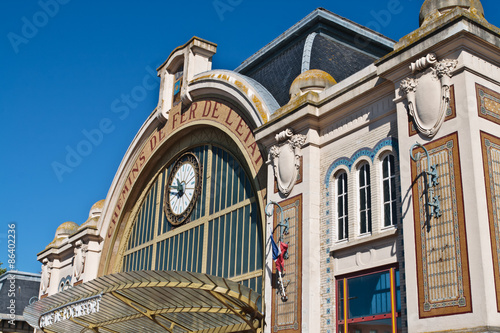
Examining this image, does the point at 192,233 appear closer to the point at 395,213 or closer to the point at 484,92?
the point at 395,213

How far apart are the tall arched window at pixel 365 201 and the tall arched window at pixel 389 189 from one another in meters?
0.52

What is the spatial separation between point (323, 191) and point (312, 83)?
3.45 meters

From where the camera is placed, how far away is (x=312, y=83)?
61.7 ft

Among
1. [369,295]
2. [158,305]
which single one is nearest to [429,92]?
[369,295]

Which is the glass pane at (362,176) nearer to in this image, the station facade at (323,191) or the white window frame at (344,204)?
the station facade at (323,191)

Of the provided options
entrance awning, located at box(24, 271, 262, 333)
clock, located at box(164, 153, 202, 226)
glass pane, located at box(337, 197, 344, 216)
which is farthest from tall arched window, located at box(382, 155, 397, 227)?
clock, located at box(164, 153, 202, 226)

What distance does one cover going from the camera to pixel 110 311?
832 inches

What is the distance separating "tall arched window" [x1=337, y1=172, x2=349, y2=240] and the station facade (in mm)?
54

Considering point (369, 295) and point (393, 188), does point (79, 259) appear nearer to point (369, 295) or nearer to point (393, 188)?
point (369, 295)

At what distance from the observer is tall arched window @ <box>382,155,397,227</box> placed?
49.9ft

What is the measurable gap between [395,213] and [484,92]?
11.3ft

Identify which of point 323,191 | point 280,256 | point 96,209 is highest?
point 96,209

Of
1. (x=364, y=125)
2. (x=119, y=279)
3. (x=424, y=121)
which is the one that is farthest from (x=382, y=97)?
(x=119, y=279)

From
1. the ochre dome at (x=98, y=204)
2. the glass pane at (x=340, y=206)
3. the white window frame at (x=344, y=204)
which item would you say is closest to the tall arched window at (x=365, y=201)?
the white window frame at (x=344, y=204)
